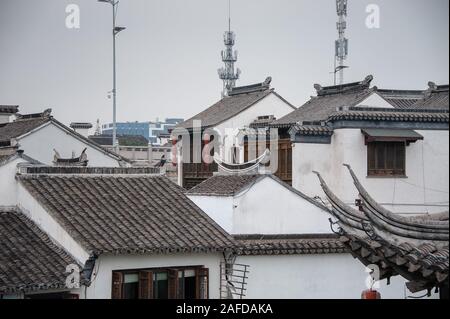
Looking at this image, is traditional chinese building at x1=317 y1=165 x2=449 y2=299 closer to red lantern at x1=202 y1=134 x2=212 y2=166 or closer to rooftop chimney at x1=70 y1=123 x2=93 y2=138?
red lantern at x1=202 y1=134 x2=212 y2=166

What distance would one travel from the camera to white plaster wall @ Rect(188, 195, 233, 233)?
16016 mm

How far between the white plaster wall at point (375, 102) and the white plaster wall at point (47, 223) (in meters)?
11.8

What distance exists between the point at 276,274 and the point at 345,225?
7.18 metres

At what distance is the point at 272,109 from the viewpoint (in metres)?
28.5

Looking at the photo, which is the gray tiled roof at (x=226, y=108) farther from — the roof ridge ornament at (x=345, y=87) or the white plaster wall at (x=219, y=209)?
the white plaster wall at (x=219, y=209)

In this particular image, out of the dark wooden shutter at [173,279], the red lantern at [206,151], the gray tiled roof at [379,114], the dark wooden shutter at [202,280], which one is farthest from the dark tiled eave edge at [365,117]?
the dark wooden shutter at [173,279]

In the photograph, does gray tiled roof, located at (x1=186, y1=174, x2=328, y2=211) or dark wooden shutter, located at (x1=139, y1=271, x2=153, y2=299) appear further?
gray tiled roof, located at (x1=186, y1=174, x2=328, y2=211)

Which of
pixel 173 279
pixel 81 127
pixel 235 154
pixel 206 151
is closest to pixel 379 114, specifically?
pixel 235 154

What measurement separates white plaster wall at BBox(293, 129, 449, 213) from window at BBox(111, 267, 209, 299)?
3732 mm

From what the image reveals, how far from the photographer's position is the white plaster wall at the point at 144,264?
13164 mm

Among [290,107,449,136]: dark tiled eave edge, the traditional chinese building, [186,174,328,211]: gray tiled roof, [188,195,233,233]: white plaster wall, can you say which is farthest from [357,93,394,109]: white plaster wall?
the traditional chinese building
